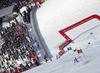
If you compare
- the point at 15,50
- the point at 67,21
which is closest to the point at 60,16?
the point at 67,21

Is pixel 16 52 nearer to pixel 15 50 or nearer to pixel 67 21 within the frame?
pixel 15 50

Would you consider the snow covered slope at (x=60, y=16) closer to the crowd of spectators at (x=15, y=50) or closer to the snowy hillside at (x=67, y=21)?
the snowy hillside at (x=67, y=21)

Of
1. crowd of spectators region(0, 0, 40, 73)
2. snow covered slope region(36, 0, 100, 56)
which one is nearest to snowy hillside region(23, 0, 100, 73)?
snow covered slope region(36, 0, 100, 56)

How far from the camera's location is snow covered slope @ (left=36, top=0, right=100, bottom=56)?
74.2 feet

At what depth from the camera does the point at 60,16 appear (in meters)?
25.7

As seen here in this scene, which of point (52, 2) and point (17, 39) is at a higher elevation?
point (52, 2)

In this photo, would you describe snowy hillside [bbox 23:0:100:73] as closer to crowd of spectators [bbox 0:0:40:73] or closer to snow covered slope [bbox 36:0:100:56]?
snow covered slope [bbox 36:0:100:56]

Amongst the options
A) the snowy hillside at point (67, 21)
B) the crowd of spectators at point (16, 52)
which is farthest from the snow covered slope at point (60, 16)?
the crowd of spectators at point (16, 52)

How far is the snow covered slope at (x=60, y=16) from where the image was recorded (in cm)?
2261

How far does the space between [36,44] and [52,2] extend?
11.0 metres

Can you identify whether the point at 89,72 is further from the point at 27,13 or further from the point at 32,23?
the point at 27,13

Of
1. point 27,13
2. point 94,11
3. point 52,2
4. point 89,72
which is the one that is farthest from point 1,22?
point 89,72

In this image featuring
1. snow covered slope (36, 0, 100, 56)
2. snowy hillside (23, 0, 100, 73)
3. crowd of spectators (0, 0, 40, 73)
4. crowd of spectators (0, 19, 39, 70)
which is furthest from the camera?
snow covered slope (36, 0, 100, 56)

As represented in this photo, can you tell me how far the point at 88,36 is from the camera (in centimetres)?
2025
